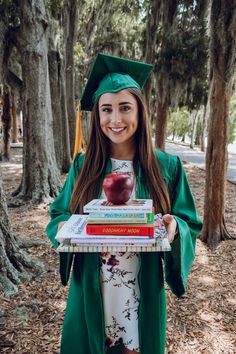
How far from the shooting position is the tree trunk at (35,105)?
20.7 ft

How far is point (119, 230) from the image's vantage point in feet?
3.73

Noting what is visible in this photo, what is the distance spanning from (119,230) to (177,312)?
239cm

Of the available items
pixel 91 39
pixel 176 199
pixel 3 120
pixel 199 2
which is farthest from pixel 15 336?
pixel 91 39

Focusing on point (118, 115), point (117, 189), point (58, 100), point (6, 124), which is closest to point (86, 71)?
point (6, 124)

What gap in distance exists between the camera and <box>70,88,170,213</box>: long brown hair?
152 cm

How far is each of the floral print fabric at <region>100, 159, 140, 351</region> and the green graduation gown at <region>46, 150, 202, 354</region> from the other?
5cm

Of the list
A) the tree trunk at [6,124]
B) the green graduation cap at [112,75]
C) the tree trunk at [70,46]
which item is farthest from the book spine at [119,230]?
the tree trunk at [6,124]

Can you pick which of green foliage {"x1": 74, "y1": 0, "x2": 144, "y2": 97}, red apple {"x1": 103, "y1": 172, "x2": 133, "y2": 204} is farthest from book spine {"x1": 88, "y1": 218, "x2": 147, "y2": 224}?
green foliage {"x1": 74, "y1": 0, "x2": 144, "y2": 97}

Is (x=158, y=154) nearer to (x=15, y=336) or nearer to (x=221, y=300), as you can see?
(x=15, y=336)

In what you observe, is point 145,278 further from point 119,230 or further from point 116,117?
point 116,117

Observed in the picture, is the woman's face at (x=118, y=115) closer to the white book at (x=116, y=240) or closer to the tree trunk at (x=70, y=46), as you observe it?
the white book at (x=116, y=240)

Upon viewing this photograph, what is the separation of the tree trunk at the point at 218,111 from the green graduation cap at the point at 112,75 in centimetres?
304

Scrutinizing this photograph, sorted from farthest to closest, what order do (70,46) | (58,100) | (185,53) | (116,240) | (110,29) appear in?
(110,29), (70,46), (185,53), (58,100), (116,240)

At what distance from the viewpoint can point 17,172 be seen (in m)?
10.9
